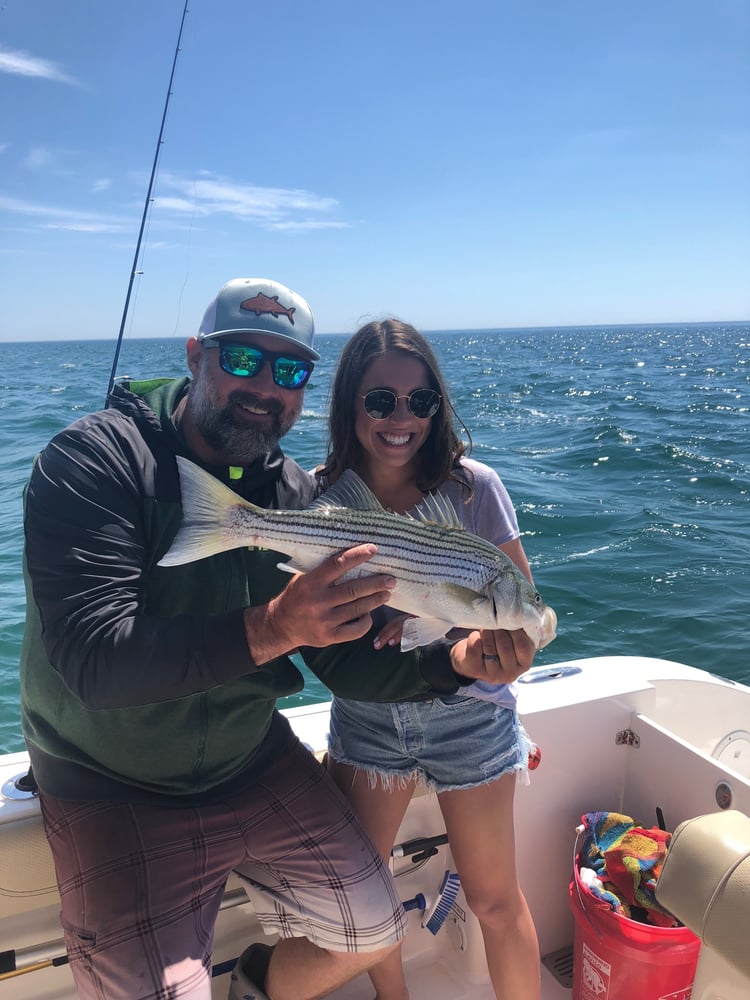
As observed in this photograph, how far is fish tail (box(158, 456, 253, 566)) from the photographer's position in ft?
7.06

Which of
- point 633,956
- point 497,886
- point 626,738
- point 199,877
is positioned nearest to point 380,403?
point 199,877

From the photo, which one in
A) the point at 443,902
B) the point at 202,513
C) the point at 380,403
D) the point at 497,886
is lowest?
the point at 443,902

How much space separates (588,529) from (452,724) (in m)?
8.70

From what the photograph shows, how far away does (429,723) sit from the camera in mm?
2812

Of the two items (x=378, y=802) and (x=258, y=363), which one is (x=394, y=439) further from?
(x=378, y=802)

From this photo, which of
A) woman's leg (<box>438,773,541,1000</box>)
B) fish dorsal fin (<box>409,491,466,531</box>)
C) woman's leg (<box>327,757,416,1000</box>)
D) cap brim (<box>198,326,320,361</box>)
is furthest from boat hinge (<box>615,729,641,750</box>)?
cap brim (<box>198,326,320,361</box>)

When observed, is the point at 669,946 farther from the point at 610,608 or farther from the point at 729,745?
the point at 610,608

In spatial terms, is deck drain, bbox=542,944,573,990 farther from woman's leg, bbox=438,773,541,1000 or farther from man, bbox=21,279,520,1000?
man, bbox=21,279,520,1000

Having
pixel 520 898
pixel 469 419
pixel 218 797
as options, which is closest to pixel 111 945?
pixel 218 797

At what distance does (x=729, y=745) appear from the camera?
3920mm

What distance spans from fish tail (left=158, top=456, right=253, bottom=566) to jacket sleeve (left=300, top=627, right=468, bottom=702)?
812 mm

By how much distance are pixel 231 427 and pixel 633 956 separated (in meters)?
2.58

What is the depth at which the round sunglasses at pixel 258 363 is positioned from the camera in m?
2.67

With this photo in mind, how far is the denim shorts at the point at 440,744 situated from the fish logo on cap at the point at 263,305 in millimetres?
1588
